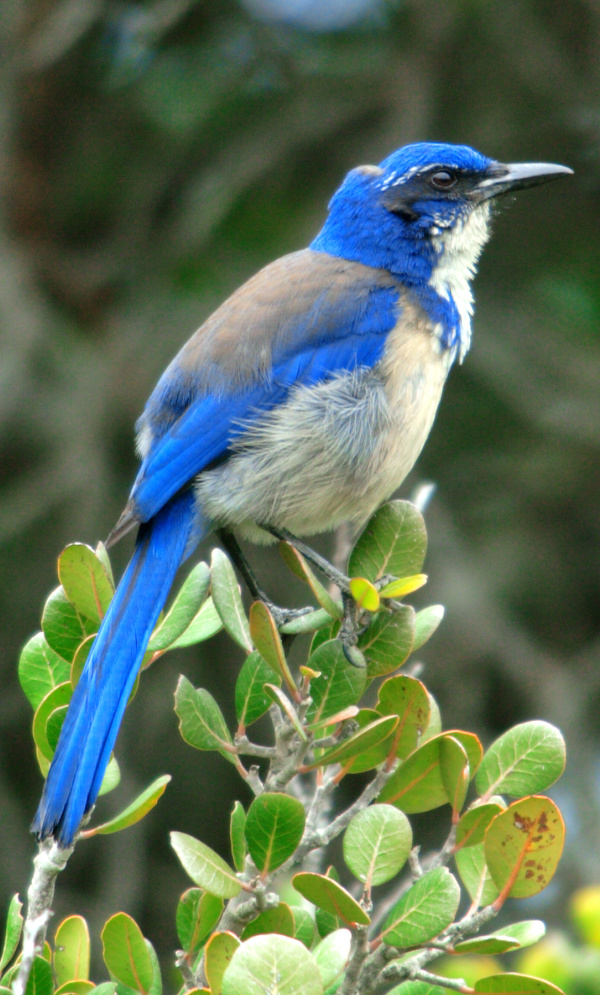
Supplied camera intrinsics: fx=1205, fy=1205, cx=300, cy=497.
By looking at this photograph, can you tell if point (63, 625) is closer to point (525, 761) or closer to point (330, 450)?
point (525, 761)

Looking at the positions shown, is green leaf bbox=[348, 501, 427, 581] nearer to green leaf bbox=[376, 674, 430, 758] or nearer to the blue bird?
green leaf bbox=[376, 674, 430, 758]

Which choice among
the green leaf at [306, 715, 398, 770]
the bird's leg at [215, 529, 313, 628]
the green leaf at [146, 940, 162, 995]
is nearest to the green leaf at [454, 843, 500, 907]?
the green leaf at [306, 715, 398, 770]

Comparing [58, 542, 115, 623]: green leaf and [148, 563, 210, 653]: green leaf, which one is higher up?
[58, 542, 115, 623]: green leaf

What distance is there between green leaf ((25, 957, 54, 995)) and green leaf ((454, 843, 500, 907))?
0.76 meters

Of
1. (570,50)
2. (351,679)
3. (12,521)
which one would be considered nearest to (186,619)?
(351,679)

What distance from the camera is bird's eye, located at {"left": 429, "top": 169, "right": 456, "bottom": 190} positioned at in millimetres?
4148

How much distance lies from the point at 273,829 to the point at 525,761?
52 cm

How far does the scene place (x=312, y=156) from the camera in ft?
21.1

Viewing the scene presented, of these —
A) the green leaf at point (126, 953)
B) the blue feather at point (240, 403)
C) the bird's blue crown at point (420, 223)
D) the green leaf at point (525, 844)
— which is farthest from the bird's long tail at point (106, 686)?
the bird's blue crown at point (420, 223)

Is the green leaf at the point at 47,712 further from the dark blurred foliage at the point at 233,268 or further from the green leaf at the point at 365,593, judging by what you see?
the dark blurred foliage at the point at 233,268

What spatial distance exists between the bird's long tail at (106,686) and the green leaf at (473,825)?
728mm

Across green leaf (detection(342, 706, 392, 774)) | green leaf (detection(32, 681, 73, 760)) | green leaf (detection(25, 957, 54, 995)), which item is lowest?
green leaf (detection(25, 957, 54, 995))

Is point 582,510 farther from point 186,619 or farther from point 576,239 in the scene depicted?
point 186,619

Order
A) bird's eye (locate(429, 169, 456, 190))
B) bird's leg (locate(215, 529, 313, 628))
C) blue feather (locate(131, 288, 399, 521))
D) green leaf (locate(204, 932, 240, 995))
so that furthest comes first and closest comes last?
bird's eye (locate(429, 169, 456, 190)), bird's leg (locate(215, 529, 313, 628)), blue feather (locate(131, 288, 399, 521)), green leaf (locate(204, 932, 240, 995))
